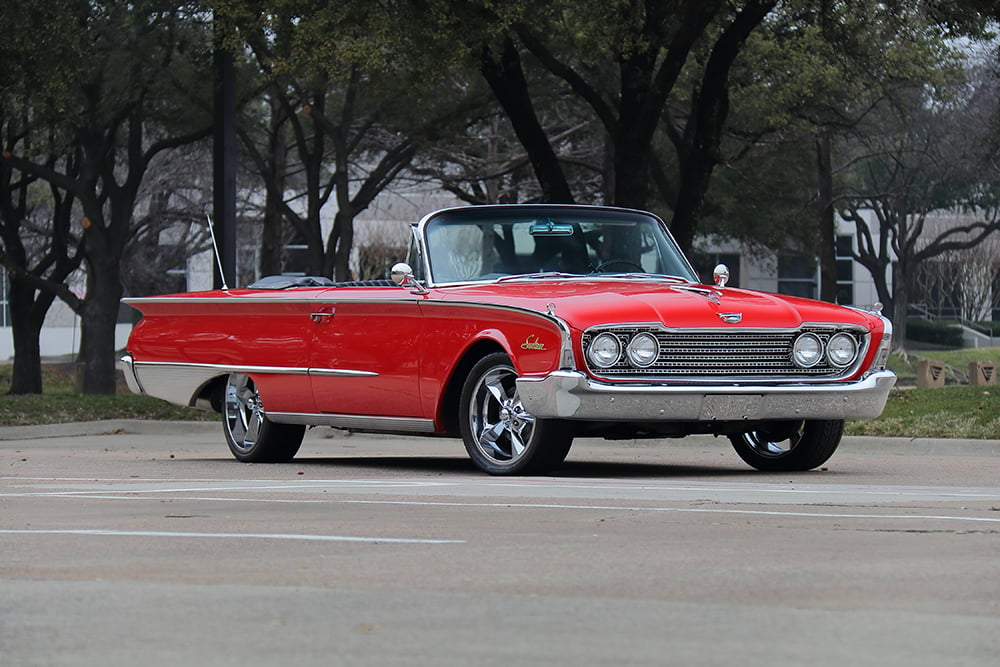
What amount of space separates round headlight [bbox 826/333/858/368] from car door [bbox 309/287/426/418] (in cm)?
250

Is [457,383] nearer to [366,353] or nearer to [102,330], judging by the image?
[366,353]

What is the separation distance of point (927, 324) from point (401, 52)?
4765cm

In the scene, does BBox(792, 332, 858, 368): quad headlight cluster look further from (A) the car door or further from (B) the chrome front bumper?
(A) the car door

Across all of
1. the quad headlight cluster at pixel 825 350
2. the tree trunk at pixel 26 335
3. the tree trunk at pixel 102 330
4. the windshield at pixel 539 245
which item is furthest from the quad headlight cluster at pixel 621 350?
the tree trunk at pixel 26 335

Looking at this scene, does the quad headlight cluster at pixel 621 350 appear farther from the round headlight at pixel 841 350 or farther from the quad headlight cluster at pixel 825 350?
the round headlight at pixel 841 350

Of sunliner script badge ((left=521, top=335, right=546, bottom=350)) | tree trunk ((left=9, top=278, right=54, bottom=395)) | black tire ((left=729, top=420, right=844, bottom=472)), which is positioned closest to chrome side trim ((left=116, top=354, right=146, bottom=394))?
sunliner script badge ((left=521, top=335, right=546, bottom=350))

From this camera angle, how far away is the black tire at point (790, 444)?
11.2m

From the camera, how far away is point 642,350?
32.8ft

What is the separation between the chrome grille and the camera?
1000cm

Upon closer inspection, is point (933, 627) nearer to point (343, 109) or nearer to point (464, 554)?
point (464, 554)

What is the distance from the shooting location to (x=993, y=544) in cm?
669

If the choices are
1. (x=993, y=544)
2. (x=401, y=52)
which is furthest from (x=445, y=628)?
(x=401, y=52)

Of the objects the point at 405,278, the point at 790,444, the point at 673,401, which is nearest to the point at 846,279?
the point at 790,444

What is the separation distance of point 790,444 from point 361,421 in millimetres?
2774
